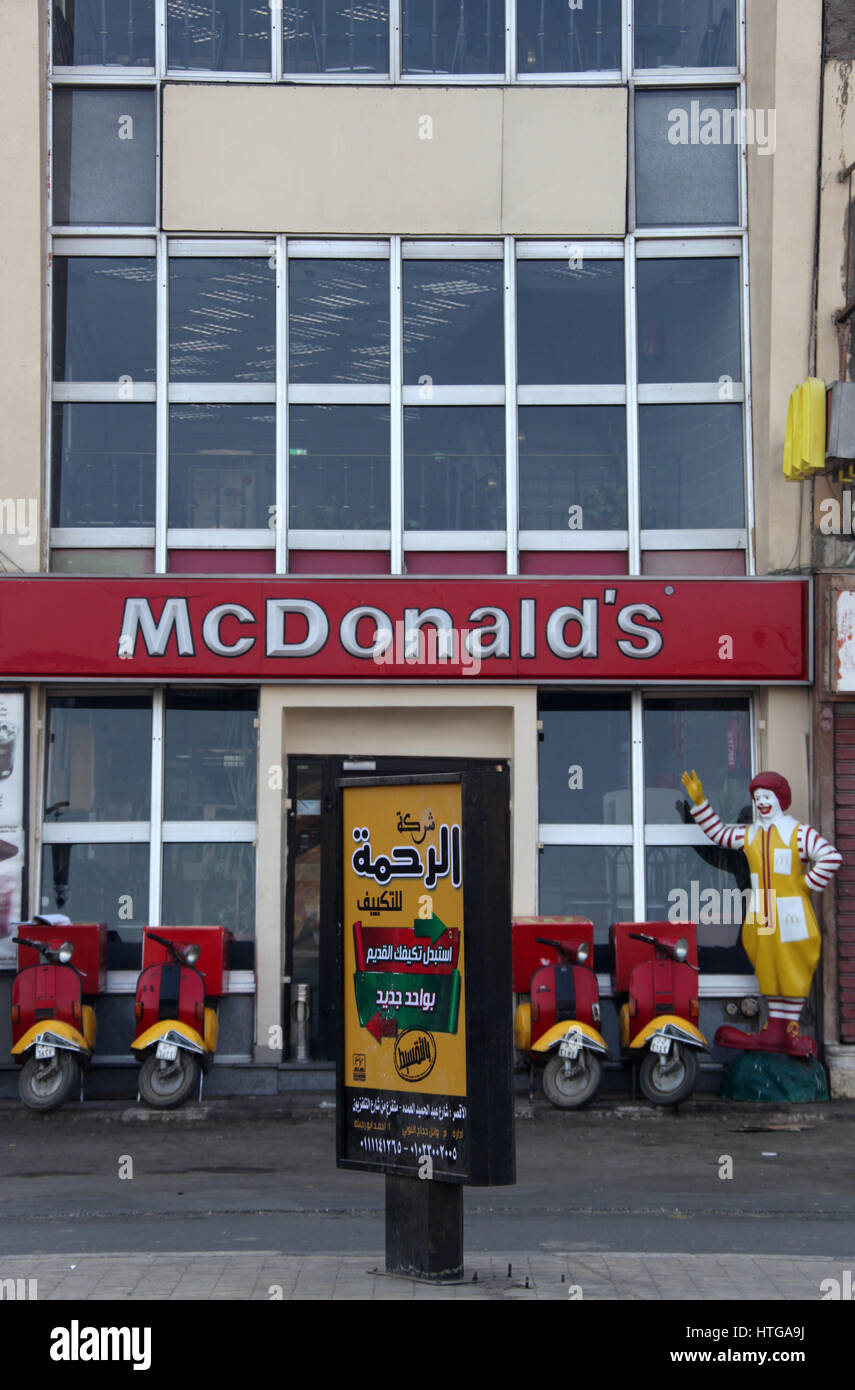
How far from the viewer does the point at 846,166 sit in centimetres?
1357

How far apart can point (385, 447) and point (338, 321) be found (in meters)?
1.19

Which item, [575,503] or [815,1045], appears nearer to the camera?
[815,1045]

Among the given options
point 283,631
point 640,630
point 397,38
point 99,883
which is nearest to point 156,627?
point 283,631

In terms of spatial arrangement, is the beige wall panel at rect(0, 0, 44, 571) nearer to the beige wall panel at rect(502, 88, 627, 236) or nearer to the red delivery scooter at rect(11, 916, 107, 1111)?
the red delivery scooter at rect(11, 916, 107, 1111)

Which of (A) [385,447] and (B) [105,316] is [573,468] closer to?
(A) [385,447]

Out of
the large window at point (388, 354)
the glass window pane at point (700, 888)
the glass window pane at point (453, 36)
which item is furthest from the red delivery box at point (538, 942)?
the glass window pane at point (453, 36)

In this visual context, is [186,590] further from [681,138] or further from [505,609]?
[681,138]

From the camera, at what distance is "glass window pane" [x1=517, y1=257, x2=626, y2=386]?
45.7ft

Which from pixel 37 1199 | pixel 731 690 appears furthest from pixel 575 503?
pixel 37 1199

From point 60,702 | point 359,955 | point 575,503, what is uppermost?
point 575,503

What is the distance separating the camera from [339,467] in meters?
13.8

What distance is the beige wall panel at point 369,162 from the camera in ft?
45.2

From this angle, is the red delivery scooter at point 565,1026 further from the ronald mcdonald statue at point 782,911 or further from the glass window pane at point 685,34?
the glass window pane at point 685,34

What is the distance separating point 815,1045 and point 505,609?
4363 millimetres
